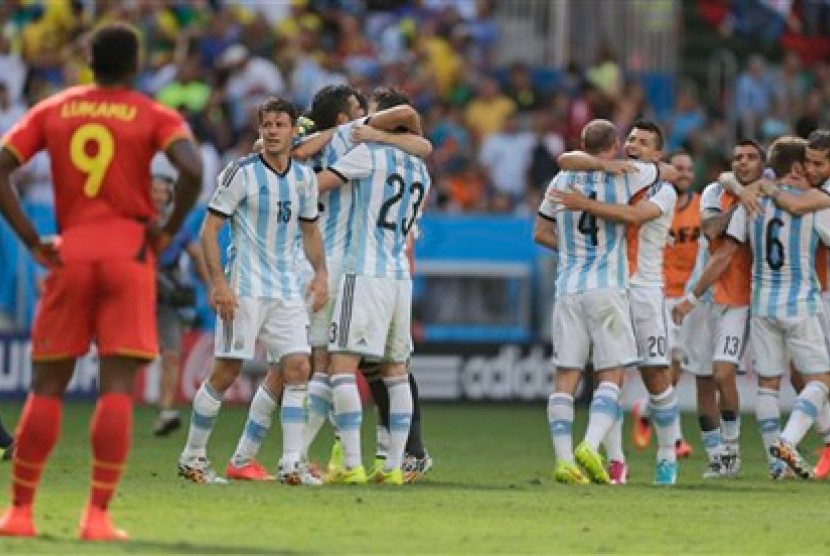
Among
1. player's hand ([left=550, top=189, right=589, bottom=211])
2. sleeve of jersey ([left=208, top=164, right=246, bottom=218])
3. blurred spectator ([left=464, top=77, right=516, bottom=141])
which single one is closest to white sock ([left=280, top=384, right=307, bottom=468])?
sleeve of jersey ([left=208, top=164, right=246, bottom=218])

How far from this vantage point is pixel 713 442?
1694cm

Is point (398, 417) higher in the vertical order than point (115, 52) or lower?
lower

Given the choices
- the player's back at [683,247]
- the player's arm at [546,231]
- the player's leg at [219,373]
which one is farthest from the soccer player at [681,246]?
the player's leg at [219,373]

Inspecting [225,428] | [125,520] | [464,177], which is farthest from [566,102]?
[125,520]

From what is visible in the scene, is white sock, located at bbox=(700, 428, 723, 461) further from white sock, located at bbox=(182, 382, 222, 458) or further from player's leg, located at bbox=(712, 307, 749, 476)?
white sock, located at bbox=(182, 382, 222, 458)

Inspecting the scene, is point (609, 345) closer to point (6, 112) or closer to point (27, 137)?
point (27, 137)

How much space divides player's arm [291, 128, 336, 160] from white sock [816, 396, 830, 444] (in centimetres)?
421

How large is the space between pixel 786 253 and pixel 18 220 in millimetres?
6907

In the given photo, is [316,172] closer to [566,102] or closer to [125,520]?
[125,520]

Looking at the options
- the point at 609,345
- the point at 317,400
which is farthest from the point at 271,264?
the point at 609,345

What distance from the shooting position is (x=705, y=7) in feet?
109

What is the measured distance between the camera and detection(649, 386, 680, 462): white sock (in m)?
15.5

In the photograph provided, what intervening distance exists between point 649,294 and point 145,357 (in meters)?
5.30

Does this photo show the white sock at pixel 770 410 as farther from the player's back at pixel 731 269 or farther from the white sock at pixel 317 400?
the white sock at pixel 317 400
